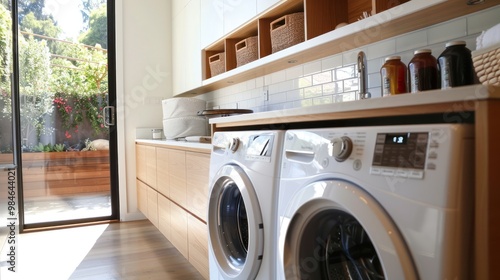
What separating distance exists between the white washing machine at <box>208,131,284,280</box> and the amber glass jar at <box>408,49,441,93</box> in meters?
0.58

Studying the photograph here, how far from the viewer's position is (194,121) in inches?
124

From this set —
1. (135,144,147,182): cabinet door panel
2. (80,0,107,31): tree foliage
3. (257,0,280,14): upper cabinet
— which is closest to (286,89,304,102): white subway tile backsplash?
(257,0,280,14): upper cabinet

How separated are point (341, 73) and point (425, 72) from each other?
1.91 ft

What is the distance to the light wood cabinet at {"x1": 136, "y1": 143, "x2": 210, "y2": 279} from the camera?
1.89 metres

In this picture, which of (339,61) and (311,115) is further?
(339,61)

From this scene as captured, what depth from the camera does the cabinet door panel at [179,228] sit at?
2.18 m

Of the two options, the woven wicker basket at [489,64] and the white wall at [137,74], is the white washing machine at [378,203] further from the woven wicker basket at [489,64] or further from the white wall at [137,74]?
the white wall at [137,74]

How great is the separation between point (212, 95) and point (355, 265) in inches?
105

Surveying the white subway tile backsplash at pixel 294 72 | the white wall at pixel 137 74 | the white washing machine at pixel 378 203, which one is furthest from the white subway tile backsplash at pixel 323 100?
the white wall at pixel 137 74

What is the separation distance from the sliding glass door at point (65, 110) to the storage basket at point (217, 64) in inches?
54.2

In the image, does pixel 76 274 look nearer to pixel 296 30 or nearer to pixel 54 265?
pixel 54 265

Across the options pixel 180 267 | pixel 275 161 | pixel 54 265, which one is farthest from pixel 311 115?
pixel 54 265

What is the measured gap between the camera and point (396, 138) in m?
0.71

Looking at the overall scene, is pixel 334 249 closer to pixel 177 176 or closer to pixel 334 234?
pixel 334 234
